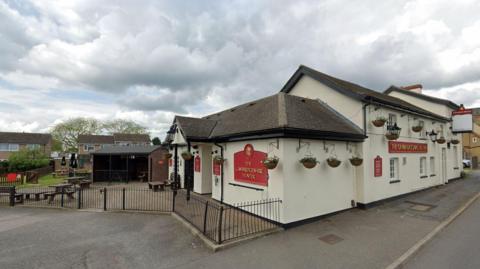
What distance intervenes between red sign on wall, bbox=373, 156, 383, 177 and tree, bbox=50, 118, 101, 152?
189ft

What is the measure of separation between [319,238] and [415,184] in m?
9.82

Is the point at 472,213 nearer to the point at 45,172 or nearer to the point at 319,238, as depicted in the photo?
the point at 319,238

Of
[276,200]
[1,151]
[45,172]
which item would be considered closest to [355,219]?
[276,200]

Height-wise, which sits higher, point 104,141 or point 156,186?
point 104,141

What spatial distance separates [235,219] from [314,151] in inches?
154

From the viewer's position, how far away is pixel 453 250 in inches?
218

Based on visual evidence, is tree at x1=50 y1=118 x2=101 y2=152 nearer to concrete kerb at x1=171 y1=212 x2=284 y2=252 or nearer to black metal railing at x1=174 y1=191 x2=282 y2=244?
black metal railing at x1=174 y1=191 x2=282 y2=244

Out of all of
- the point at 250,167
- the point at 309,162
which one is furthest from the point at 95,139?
the point at 309,162

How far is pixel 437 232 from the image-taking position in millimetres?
6660

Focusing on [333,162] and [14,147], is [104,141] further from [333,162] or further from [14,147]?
[333,162]

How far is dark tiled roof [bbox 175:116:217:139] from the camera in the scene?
11.1m

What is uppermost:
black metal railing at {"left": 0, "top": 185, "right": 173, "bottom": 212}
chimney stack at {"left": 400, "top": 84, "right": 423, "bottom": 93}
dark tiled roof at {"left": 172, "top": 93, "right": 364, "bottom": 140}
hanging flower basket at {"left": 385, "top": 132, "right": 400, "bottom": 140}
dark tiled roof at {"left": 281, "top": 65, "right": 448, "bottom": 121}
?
chimney stack at {"left": 400, "top": 84, "right": 423, "bottom": 93}

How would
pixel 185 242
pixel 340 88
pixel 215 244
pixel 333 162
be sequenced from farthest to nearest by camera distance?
pixel 340 88, pixel 333 162, pixel 185 242, pixel 215 244

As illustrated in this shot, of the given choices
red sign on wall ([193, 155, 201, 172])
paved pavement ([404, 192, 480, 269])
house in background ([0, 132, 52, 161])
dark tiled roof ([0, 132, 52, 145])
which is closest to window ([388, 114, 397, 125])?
paved pavement ([404, 192, 480, 269])
